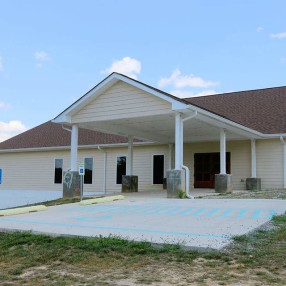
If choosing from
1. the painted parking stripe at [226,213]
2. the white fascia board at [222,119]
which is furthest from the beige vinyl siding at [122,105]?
the painted parking stripe at [226,213]

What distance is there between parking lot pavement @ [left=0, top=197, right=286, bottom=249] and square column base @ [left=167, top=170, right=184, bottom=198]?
231 cm

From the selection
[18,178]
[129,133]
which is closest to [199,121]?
[129,133]

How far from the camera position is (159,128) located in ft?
61.3

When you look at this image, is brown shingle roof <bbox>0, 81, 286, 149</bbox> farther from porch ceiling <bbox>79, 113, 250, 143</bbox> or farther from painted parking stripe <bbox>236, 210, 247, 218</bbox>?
painted parking stripe <bbox>236, 210, 247, 218</bbox>

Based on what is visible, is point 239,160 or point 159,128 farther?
point 239,160

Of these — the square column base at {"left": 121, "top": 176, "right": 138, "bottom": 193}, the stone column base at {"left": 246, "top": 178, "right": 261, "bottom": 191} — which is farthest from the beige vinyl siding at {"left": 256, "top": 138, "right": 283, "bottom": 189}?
the square column base at {"left": 121, "top": 176, "right": 138, "bottom": 193}

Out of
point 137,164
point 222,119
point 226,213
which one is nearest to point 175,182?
point 222,119

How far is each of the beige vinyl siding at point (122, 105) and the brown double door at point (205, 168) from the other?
312 inches

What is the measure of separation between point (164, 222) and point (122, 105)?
25.4ft

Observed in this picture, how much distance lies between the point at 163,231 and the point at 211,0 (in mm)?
11712

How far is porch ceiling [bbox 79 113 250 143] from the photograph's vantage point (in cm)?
1641

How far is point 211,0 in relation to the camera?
1608cm

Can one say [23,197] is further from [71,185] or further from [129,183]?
[71,185]

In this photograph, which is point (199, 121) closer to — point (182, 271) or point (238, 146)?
point (238, 146)
